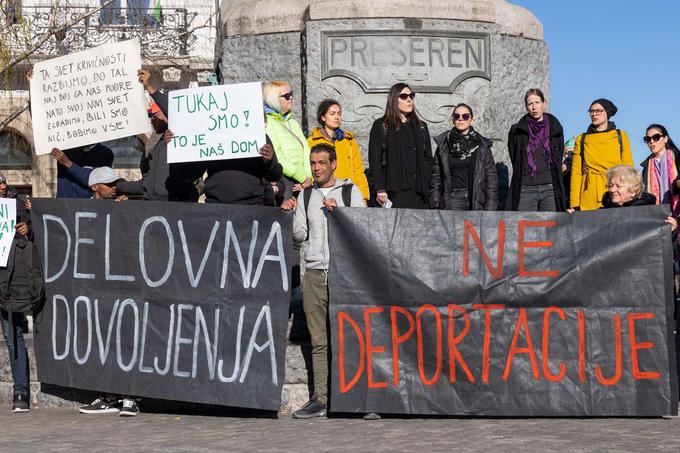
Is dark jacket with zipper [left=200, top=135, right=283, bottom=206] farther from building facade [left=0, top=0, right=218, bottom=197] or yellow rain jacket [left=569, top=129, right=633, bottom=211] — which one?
building facade [left=0, top=0, right=218, bottom=197]

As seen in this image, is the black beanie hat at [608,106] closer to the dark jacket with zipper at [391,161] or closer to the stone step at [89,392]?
the dark jacket with zipper at [391,161]

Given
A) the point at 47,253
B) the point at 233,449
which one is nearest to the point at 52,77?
the point at 47,253

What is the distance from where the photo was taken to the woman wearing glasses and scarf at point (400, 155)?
940cm

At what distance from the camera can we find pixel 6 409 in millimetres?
8656

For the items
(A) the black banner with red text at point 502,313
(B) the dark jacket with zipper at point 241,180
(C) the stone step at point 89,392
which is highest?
(B) the dark jacket with zipper at point 241,180

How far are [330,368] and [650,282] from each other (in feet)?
6.81

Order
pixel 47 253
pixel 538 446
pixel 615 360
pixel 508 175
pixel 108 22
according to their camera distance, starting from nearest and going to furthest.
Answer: pixel 538 446
pixel 615 360
pixel 47 253
pixel 508 175
pixel 108 22

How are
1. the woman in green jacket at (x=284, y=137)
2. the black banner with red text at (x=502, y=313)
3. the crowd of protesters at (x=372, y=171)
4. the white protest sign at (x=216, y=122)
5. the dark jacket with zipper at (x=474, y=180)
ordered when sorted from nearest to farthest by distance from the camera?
the black banner with red text at (x=502, y=313) → the white protest sign at (x=216, y=122) → the crowd of protesters at (x=372, y=171) → the woman in green jacket at (x=284, y=137) → the dark jacket with zipper at (x=474, y=180)

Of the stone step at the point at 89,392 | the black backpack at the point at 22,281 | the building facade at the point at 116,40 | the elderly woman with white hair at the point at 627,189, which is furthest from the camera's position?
the building facade at the point at 116,40

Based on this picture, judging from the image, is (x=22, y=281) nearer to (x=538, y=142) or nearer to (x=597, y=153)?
(x=538, y=142)

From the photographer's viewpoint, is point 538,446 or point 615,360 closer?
point 538,446

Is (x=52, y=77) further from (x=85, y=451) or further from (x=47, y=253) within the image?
(x=85, y=451)

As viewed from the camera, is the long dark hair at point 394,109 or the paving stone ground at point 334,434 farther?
the long dark hair at point 394,109

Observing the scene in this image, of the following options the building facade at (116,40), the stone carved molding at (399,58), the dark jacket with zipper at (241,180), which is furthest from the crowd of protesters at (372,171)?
the building facade at (116,40)
